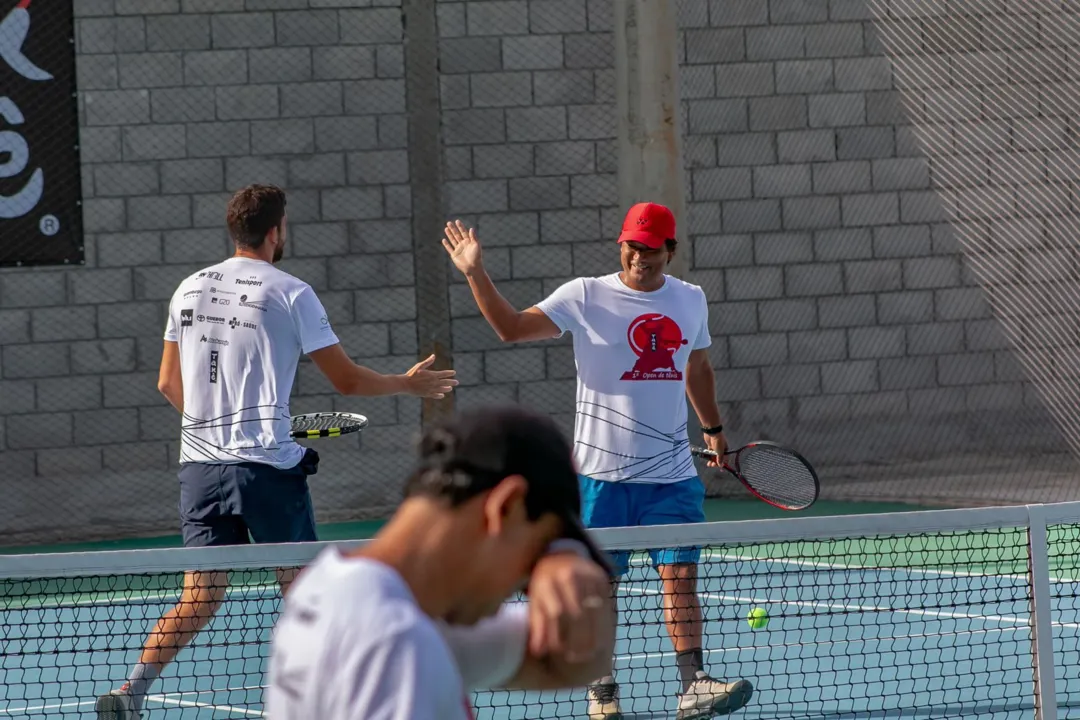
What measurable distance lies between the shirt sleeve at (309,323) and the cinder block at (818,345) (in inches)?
256

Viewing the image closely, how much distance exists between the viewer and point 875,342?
1098 centimetres

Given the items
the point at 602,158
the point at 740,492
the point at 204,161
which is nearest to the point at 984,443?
the point at 740,492

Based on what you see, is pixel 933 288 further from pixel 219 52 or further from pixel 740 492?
pixel 219 52

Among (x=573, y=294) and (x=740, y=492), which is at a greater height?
(x=573, y=294)

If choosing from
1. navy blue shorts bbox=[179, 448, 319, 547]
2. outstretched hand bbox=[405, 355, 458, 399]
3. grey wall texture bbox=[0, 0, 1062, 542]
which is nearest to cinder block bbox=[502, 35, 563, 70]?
grey wall texture bbox=[0, 0, 1062, 542]

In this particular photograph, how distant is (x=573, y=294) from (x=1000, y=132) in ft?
22.7

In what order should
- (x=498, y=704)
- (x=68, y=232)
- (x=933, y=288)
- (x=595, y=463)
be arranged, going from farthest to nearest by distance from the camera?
(x=933, y=288), (x=68, y=232), (x=498, y=704), (x=595, y=463)

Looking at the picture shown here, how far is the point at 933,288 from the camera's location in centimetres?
1106

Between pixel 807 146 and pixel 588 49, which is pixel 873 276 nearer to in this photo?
pixel 807 146

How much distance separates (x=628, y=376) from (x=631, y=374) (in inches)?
0.5

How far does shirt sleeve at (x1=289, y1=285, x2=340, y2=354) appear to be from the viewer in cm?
478

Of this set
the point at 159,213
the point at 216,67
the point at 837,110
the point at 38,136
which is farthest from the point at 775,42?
the point at 38,136

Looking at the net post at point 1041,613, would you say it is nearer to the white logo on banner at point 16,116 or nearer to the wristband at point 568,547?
the wristband at point 568,547

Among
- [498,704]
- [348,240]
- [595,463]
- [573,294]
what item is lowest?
[498,704]
